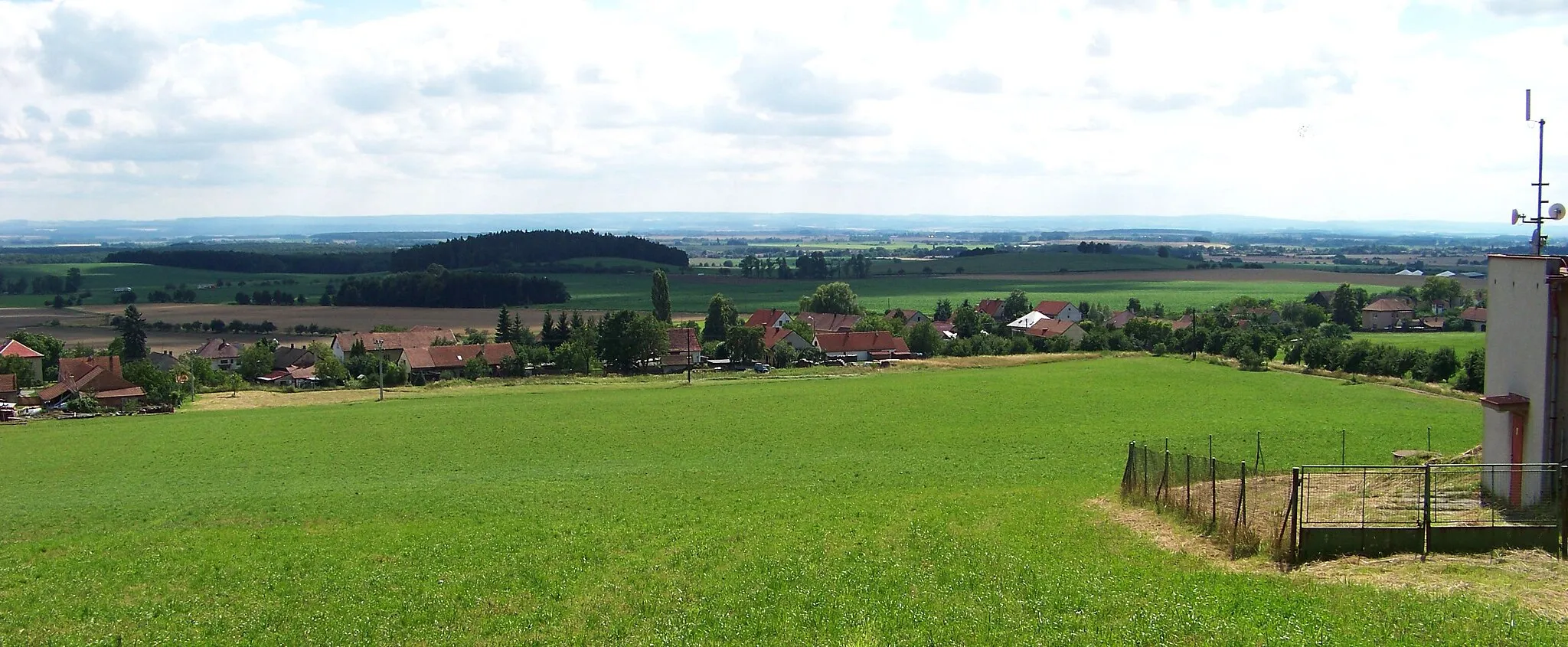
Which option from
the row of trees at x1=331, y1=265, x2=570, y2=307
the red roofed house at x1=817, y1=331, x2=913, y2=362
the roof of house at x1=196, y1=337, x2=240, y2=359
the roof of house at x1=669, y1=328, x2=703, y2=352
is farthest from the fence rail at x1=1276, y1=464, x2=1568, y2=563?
the row of trees at x1=331, y1=265, x2=570, y2=307

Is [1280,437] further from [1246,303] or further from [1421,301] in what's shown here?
[1421,301]

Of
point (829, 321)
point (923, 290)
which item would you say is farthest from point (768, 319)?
point (923, 290)

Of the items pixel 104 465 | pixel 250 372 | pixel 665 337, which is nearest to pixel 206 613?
pixel 104 465

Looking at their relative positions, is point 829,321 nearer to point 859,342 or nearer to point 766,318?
point 766,318

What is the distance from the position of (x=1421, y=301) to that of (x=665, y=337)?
7478cm

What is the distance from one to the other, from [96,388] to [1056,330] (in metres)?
66.1

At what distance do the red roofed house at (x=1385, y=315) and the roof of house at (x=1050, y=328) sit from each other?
25833mm

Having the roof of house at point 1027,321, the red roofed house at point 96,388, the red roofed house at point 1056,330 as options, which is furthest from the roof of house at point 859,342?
the red roofed house at point 96,388

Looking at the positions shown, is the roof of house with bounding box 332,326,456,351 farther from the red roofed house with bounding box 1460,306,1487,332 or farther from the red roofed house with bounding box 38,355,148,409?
the red roofed house with bounding box 1460,306,1487,332

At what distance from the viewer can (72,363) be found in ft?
204

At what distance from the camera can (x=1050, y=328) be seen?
8875 cm

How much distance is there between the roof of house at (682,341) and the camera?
77.6 meters

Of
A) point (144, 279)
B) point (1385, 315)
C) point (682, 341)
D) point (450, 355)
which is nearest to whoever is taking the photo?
point (450, 355)

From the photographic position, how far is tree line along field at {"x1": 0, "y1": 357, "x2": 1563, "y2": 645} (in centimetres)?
1318
